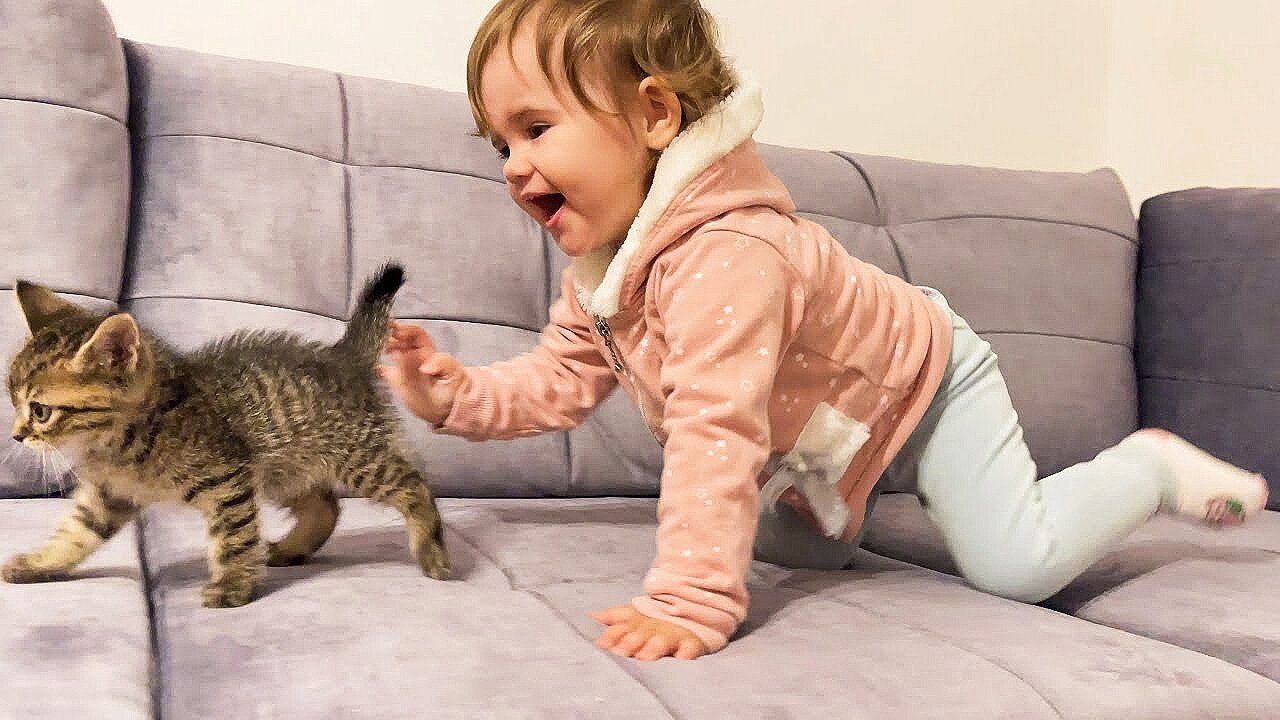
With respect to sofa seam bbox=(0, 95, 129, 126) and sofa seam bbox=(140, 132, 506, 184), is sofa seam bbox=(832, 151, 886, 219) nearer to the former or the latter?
sofa seam bbox=(140, 132, 506, 184)

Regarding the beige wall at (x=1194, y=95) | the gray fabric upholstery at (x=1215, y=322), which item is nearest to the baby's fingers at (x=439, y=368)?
the gray fabric upholstery at (x=1215, y=322)

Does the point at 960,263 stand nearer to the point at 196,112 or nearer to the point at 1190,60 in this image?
the point at 1190,60

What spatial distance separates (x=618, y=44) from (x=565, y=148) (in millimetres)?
124

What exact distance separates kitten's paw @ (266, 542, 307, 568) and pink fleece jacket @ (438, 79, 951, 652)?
25 centimetres

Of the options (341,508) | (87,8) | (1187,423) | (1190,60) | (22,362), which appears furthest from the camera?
(1190,60)

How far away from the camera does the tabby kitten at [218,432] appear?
3.17ft

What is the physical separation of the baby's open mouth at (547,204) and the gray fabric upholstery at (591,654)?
1.27 feet

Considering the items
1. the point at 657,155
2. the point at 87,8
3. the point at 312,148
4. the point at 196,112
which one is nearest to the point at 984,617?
the point at 657,155

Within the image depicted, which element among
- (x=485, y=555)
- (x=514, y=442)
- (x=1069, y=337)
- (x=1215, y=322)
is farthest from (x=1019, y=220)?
(x=485, y=555)

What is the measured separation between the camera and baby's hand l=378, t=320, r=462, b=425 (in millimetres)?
1272

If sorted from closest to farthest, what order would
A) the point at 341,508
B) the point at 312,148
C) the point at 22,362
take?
the point at 22,362 < the point at 341,508 < the point at 312,148

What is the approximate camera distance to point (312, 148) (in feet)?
5.23

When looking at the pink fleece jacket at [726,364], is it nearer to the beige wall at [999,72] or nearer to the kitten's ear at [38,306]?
the kitten's ear at [38,306]

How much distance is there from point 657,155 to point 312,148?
0.70m
